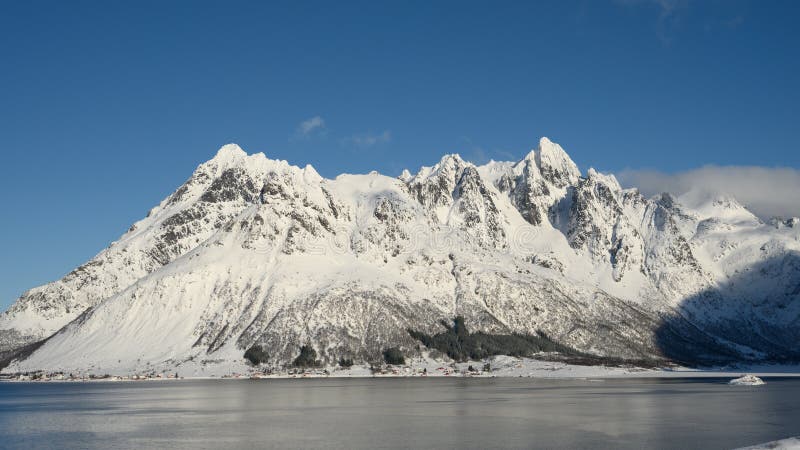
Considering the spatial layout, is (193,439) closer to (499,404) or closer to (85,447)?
(85,447)

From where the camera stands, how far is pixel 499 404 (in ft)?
572

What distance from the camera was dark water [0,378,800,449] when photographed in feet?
367

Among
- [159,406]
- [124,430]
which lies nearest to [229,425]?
[124,430]

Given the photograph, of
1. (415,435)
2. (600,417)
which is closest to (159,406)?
(415,435)

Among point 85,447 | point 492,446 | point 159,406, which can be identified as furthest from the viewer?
point 159,406

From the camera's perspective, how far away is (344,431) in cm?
12456

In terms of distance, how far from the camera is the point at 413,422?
137 m

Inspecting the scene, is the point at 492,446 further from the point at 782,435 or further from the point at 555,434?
the point at 782,435

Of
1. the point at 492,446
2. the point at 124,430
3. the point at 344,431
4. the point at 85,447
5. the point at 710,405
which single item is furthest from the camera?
the point at 710,405

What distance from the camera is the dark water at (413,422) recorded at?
112 meters

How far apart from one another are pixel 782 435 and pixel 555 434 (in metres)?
29.6

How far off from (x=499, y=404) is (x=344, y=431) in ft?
191

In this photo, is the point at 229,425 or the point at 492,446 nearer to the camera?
the point at 492,446

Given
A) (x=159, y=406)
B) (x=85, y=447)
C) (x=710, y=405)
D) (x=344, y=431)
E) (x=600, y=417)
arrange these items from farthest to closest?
(x=159, y=406)
(x=710, y=405)
(x=600, y=417)
(x=344, y=431)
(x=85, y=447)
